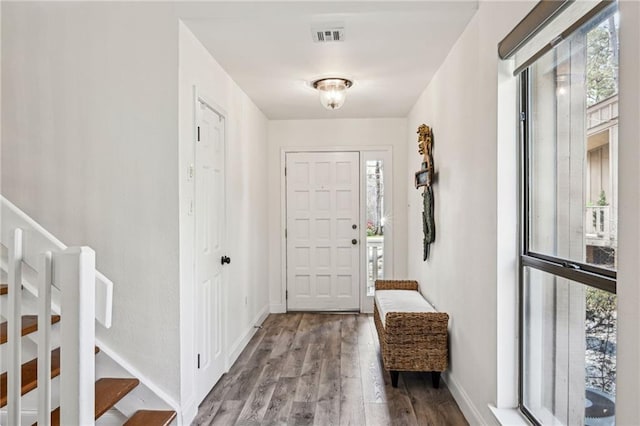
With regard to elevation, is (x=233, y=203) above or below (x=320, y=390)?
above

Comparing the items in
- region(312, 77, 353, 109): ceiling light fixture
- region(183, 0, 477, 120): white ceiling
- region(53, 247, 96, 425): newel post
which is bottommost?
region(53, 247, 96, 425): newel post

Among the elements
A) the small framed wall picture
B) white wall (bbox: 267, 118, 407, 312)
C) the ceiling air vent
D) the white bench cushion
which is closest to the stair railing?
the ceiling air vent

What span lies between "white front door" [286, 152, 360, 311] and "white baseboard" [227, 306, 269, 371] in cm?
64

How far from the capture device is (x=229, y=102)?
3.54 m

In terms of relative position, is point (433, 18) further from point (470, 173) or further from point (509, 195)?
point (509, 195)

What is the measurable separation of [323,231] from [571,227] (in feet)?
12.4

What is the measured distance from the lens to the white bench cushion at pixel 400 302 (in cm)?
328

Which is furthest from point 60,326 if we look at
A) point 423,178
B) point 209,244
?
point 423,178

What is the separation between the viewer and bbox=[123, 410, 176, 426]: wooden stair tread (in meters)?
2.34

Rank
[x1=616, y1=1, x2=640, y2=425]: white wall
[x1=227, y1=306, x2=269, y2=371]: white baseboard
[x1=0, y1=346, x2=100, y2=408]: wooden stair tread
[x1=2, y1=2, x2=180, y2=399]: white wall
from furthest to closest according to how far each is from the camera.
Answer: [x1=227, y1=306, x2=269, y2=371]: white baseboard < [x1=2, y1=2, x2=180, y2=399]: white wall < [x1=0, y1=346, x2=100, y2=408]: wooden stair tread < [x1=616, y1=1, x2=640, y2=425]: white wall

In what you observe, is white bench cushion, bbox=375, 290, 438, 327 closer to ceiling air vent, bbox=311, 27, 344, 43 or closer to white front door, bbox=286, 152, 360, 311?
white front door, bbox=286, 152, 360, 311

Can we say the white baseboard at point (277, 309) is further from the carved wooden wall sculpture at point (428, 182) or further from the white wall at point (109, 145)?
the white wall at point (109, 145)

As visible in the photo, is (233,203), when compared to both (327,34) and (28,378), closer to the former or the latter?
(327,34)

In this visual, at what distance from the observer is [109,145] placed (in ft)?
8.26
